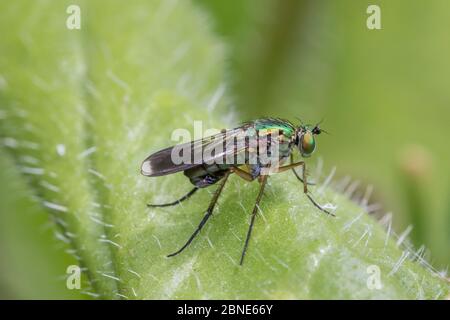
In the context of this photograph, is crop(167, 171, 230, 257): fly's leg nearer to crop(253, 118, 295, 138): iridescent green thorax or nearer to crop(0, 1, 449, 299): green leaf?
crop(0, 1, 449, 299): green leaf

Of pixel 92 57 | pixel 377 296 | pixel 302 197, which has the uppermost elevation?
pixel 92 57

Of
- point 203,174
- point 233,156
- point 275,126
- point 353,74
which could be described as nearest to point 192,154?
point 203,174

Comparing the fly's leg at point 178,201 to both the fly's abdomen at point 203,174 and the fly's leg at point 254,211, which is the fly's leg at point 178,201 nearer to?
the fly's abdomen at point 203,174

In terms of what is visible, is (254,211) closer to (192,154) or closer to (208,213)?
(208,213)

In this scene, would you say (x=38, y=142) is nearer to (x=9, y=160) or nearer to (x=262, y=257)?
(x=9, y=160)

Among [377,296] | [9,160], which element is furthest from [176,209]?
[9,160]
